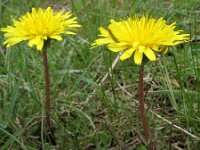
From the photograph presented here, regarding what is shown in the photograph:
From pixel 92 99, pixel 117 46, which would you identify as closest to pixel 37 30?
pixel 117 46

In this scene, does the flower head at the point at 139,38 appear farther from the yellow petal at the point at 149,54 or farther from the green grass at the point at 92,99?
the green grass at the point at 92,99

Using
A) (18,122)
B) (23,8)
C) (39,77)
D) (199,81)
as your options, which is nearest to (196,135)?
(199,81)

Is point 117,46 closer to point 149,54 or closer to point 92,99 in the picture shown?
point 149,54

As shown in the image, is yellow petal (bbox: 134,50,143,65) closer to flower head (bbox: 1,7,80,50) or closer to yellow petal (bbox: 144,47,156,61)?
yellow petal (bbox: 144,47,156,61)

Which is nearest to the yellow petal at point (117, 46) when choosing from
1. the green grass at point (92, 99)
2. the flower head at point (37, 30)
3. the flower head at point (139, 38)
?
the flower head at point (139, 38)

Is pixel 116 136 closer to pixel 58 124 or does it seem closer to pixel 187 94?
pixel 58 124

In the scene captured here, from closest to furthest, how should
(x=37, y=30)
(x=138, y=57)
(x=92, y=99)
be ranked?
(x=138, y=57) < (x=37, y=30) < (x=92, y=99)
